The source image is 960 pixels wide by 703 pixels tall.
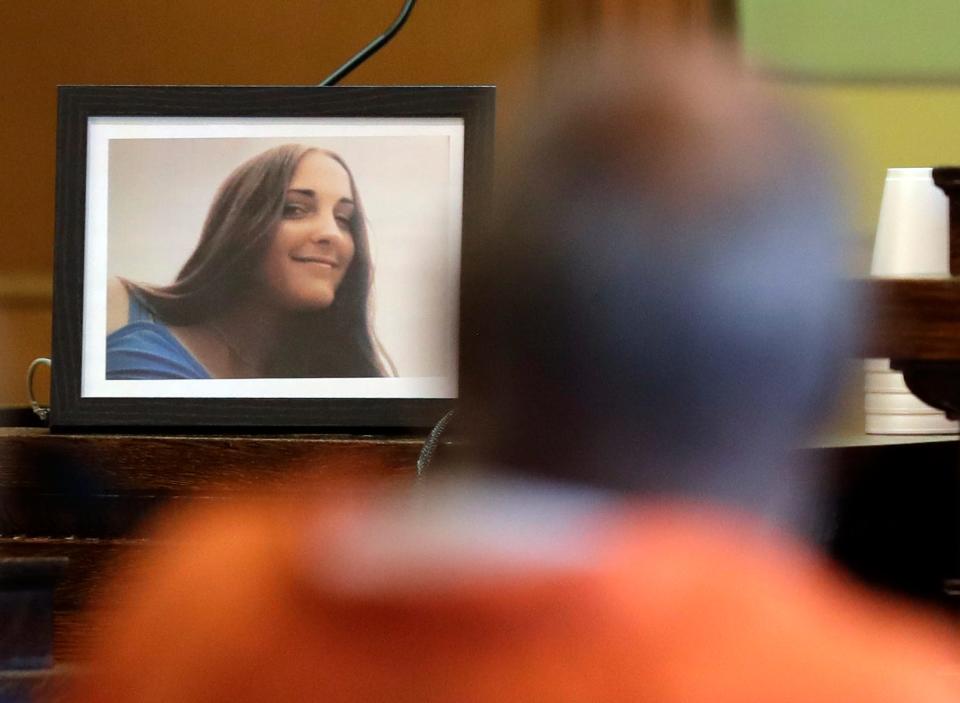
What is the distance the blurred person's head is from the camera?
27 centimetres

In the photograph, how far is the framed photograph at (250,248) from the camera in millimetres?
850

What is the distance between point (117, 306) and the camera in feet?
2.87

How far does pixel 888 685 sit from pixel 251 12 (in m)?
1.68

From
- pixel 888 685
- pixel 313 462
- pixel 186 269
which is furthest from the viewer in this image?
pixel 186 269

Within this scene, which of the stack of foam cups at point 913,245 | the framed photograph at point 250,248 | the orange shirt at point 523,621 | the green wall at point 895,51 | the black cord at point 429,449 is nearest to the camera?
the orange shirt at point 523,621

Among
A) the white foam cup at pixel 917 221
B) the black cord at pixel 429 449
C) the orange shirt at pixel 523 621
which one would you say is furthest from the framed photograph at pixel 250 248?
the orange shirt at pixel 523 621

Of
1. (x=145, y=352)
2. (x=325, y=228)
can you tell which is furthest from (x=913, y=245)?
(x=145, y=352)

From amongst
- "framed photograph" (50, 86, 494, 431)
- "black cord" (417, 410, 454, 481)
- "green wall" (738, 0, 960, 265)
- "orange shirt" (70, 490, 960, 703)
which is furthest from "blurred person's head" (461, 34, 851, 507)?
"green wall" (738, 0, 960, 265)

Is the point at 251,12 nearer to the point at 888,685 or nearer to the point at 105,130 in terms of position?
the point at 105,130

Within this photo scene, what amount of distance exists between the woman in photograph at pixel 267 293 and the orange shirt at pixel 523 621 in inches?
22.0

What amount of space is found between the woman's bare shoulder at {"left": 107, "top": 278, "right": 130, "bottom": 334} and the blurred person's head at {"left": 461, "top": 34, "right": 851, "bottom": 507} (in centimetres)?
64

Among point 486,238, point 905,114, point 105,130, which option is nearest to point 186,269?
point 105,130

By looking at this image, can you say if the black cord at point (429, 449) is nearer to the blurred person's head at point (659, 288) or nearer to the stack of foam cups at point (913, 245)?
the blurred person's head at point (659, 288)

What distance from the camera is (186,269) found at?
0.88m
